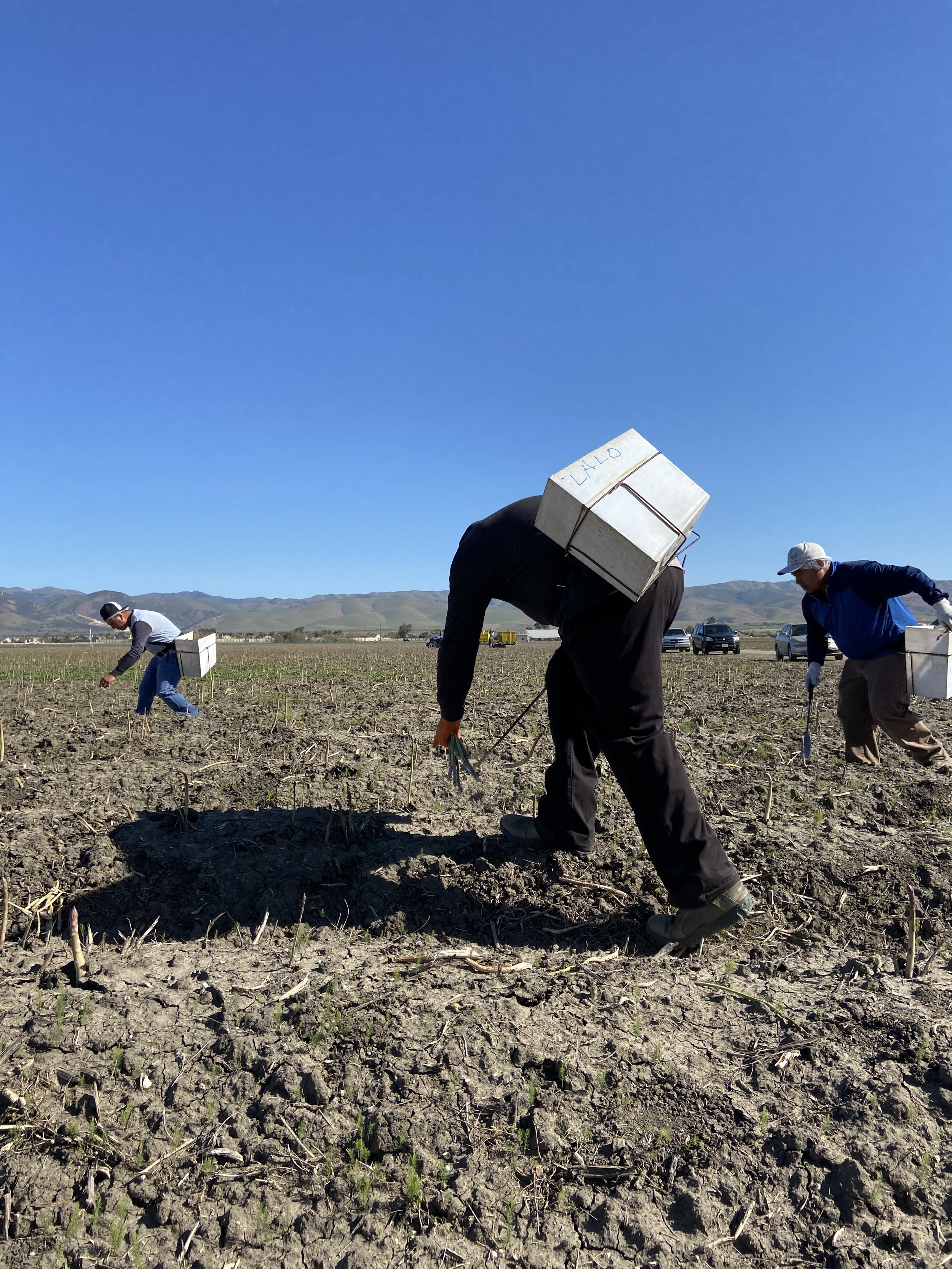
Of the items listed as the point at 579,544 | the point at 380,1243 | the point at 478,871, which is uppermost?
the point at 579,544

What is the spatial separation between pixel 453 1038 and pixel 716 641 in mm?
32575

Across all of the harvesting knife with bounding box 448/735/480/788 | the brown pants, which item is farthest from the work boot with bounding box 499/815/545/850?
the brown pants

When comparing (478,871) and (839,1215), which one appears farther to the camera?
(478,871)

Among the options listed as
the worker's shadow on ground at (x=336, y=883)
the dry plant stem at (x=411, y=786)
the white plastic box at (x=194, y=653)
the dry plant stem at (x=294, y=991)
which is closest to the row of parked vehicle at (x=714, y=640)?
the white plastic box at (x=194, y=653)

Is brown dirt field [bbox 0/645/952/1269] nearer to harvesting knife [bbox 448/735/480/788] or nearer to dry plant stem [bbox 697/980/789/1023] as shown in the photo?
dry plant stem [bbox 697/980/789/1023]

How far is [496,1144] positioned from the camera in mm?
2064

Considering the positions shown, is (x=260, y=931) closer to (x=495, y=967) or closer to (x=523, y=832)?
(x=495, y=967)

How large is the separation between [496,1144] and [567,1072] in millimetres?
325

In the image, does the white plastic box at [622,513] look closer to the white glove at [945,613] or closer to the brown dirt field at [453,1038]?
the brown dirt field at [453,1038]

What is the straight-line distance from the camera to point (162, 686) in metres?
8.29

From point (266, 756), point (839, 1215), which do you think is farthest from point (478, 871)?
point (266, 756)

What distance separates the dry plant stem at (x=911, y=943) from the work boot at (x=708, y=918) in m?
0.59

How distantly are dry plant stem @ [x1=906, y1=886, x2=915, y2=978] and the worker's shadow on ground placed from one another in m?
1.04

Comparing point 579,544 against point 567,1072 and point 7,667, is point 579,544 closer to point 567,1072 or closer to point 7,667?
point 567,1072
